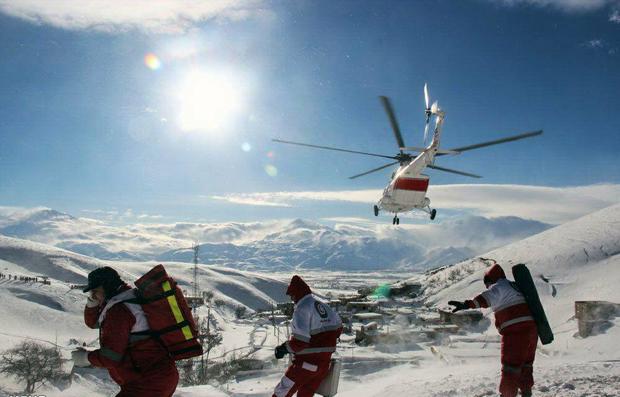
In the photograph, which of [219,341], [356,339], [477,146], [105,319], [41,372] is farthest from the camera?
[219,341]

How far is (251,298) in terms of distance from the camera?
104812 mm

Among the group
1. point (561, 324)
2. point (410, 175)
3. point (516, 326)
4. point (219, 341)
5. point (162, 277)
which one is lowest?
point (219, 341)

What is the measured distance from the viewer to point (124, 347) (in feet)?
15.1

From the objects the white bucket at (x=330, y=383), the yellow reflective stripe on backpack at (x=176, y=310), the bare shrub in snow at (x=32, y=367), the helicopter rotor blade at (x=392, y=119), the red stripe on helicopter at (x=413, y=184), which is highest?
the helicopter rotor blade at (x=392, y=119)

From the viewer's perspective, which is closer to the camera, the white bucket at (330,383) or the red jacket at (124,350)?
the red jacket at (124,350)

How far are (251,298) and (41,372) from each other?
88481mm

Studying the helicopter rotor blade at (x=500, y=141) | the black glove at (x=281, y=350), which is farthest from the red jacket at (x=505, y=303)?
the helicopter rotor blade at (x=500, y=141)

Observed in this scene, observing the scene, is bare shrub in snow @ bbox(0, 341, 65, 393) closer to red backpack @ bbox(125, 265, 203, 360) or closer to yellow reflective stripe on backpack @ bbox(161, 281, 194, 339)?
red backpack @ bbox(125, 265, 203, 360)

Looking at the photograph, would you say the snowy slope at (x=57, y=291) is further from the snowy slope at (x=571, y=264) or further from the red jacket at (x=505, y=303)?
the snowy slope at (x=571, y=264)

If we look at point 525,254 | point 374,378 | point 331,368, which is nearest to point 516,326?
point 331,368

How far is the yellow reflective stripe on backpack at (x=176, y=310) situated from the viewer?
4805mm

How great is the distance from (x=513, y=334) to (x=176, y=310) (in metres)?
5.96

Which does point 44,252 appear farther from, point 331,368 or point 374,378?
point 331,368

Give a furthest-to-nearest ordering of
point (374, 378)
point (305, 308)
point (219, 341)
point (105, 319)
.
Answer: point (219, 341)
point (374, 378)
point (305, 308)
point (105, 319)
